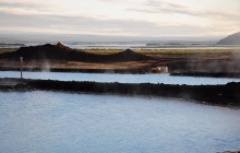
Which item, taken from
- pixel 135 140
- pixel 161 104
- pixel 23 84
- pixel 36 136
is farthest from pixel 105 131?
pixel 23 84

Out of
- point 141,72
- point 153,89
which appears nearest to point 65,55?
point 141,72

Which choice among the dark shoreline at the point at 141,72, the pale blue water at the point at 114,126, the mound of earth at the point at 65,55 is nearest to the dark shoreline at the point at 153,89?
the pale blue water at the point at 114,126

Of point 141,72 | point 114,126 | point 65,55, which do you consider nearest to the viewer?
point 114,126

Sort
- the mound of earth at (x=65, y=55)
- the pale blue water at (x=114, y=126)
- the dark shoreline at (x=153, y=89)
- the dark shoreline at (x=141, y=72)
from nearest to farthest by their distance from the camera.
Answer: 1. the pale blue water at (x=114, y=126)
2. the dark shoreline at (x=153, y=89)
3. the dark shoreline at (x=141, y=72)
4. the mound of earth at (x=65, y=55)

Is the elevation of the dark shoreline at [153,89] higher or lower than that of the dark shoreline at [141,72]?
lower

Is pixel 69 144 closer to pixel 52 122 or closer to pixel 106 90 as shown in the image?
pixel 52 122

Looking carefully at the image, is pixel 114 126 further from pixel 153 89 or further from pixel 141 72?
pixel 141 72

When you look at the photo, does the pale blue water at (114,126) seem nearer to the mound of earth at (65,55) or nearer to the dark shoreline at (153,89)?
the dark shoreline at (153,89)

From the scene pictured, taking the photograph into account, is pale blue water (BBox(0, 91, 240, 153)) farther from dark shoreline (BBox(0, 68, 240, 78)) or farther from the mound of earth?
the mound of earth
